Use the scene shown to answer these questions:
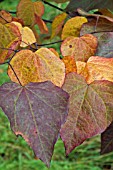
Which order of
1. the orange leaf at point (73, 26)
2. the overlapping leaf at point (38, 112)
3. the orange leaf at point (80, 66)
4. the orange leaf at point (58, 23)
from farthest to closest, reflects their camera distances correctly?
the orange leaf at point (58, 23) < the orange leaf at point (73, 26) < the orange leaf at point (80, 66) < the overlapping leaf at point (38, 112)

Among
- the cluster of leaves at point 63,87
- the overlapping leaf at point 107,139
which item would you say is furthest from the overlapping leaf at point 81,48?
the overlapping leaf at point 107,139

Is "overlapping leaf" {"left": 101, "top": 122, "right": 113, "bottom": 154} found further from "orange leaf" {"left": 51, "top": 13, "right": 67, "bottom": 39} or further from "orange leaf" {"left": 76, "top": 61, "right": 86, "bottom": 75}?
"orange leaf" {"left": 51, "top": 13, "right": 67, "bottom": 39}

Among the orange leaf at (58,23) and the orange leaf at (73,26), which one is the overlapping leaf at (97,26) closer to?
the orange leaf at (73,26)

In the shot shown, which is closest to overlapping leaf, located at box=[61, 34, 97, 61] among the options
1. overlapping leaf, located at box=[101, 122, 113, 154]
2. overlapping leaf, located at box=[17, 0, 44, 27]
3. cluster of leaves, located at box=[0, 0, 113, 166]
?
cluster of leaves, located at box=[0, 0, 113, 166]

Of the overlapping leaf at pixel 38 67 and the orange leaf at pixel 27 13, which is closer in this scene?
the overlapping leaf at pixel 38 67

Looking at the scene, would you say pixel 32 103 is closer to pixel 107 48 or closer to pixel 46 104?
pixel 46 104

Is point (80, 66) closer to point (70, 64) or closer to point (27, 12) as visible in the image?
point (70, 64)

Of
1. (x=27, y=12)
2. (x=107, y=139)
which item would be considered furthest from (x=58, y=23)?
(x=107, y=139)
